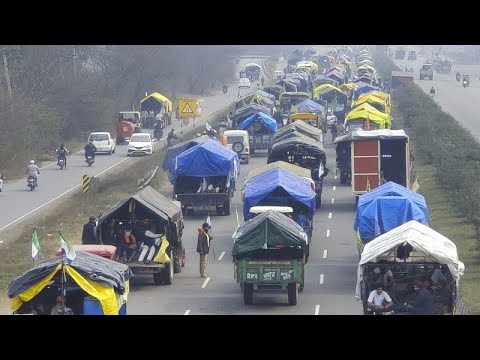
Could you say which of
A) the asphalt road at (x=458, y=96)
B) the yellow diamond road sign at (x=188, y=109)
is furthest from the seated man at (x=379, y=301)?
the asphalt road at (x=458, y=96)

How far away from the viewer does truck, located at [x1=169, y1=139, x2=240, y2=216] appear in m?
36.4

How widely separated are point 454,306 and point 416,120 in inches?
1652

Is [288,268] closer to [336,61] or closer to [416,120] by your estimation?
[416,120]

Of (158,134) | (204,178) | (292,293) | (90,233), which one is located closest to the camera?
(292,293)

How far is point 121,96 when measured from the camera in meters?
78.8

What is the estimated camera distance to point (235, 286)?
26047 mm

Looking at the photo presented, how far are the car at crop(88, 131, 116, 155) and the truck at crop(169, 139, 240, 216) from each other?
21.2 metres

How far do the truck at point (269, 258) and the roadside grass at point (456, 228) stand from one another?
3.30 metres

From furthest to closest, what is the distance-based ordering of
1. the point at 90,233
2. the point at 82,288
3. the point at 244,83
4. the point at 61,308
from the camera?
the point at 244,83 → the point at 90,233 → the point at 82,288 → the point at 61,308

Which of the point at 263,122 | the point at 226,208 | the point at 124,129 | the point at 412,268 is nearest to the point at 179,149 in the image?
the point at 226,208

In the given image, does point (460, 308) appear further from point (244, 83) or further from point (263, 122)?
point (244, 83)

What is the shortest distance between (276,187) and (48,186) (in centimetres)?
1790

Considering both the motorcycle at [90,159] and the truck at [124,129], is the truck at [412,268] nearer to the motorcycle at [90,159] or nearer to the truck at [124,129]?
the motorcycle at [90,159]

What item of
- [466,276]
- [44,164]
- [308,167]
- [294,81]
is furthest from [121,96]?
[466,276]
